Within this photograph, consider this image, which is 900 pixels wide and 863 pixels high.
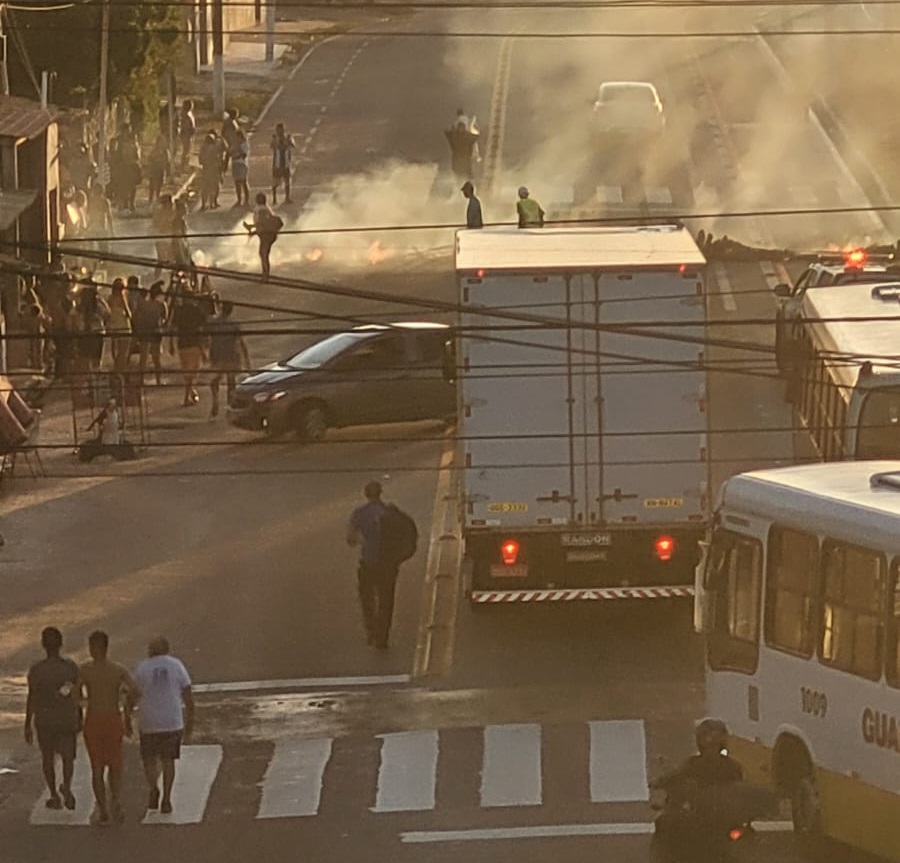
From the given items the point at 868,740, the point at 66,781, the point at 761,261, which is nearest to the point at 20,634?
the point at 66,781

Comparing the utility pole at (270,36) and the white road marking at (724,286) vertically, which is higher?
the utility pole at (270,36)

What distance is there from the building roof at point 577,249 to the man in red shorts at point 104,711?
22.1 ft

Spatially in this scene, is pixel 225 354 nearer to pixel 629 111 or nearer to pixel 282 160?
pixel 282 160

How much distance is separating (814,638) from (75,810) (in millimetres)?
6060

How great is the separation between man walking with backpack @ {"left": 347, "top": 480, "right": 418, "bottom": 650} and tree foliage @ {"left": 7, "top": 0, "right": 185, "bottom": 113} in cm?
2489

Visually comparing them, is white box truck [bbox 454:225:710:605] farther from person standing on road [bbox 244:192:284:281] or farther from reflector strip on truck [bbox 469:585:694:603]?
person standing on road [bbox 244:192:284:281]

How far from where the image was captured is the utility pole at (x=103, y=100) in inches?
1935

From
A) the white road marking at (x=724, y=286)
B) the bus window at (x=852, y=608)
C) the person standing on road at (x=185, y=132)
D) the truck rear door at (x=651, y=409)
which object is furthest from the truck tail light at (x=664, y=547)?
the person standing on road at (x=185, y=132)

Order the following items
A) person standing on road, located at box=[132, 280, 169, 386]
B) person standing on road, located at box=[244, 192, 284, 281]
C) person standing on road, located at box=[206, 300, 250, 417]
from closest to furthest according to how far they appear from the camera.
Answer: person standing on road, located at box=[206, 300, 250, 417]
person standing on road, located at box=[132, 280, 169, 386]
person standing on road, located at box=[244, 192, 284, 281]

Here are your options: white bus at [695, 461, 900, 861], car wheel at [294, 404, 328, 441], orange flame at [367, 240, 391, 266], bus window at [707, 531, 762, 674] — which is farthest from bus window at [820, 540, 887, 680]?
orange flame at [367, 240, 391, 266]

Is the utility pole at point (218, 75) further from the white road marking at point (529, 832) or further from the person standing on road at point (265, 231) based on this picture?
the white road marking at point (529, 832)

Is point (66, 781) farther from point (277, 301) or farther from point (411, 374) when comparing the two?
point (277, 301)

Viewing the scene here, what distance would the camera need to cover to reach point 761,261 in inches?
1944

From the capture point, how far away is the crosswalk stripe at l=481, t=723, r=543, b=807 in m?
22.1
